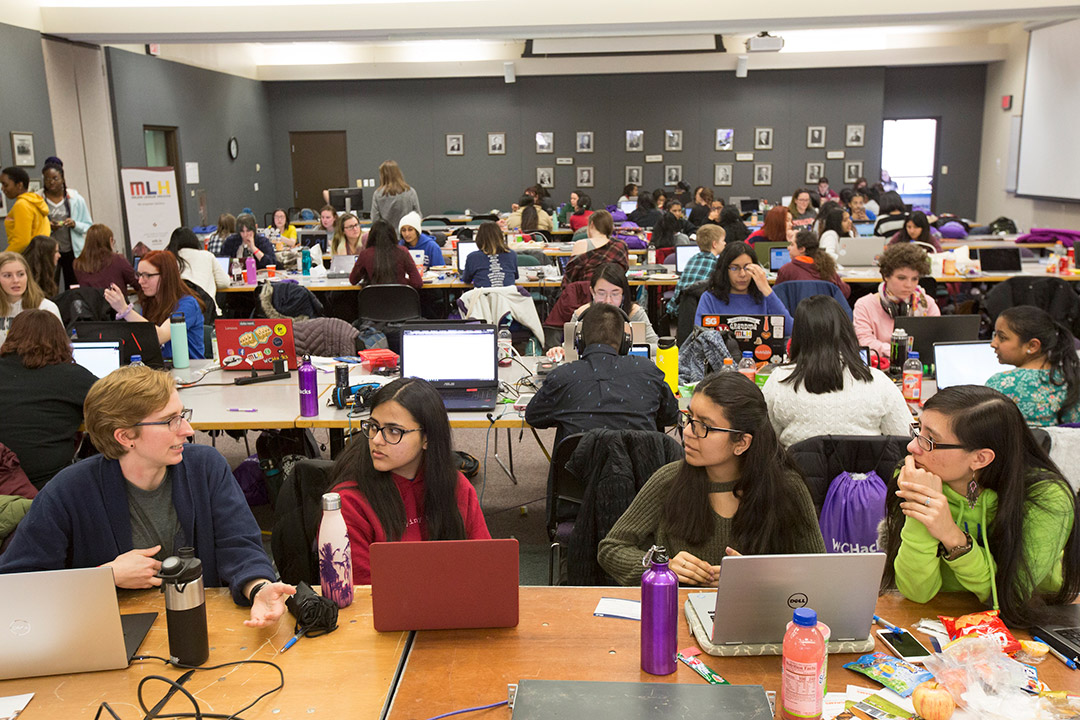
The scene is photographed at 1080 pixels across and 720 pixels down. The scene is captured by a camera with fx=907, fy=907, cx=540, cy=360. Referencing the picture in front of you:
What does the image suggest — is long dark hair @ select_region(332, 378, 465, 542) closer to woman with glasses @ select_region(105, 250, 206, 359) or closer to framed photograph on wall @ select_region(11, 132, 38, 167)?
woman with glasses @ select_region(105, 250, 206, 359)

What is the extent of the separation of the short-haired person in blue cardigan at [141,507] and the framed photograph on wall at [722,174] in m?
14.0

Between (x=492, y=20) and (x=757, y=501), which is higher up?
(x=492, y=20)

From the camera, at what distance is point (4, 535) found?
9.77 feet

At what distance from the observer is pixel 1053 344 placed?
345cm

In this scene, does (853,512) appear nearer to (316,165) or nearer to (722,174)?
(722,174)

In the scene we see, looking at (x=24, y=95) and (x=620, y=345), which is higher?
(x=24, y=95)

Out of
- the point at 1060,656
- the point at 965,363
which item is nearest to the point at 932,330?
the point at 965,363

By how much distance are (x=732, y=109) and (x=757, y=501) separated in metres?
13.9

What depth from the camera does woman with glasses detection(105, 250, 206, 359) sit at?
478 cm

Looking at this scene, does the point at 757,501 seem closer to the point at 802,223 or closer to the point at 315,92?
the point at 802,223

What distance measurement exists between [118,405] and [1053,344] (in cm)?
323

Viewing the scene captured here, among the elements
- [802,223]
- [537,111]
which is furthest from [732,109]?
[802,223]

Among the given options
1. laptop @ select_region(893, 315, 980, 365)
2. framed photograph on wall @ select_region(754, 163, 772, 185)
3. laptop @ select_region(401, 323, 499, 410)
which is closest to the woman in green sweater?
laptop @ select_region(401, 323, 499, 410)

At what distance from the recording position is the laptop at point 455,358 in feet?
13.4
